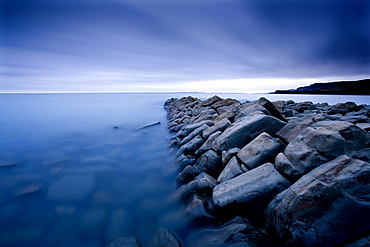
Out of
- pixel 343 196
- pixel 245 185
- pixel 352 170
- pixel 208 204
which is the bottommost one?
pixel 208 204

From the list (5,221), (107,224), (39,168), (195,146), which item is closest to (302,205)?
(107,224)

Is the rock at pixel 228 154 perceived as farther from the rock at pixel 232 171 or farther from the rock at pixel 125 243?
the rock at pixel 125 243

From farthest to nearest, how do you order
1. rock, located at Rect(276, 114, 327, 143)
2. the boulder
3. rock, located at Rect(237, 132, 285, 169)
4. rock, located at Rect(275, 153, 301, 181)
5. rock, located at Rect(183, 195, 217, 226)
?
rock, located at Rect(276, 114, 327, 143) → rock, located at Rect(237, 132, 285, 169) → rock, located at Rect(183, 195, 217, 226) → rock, located at Rect(275, 153, 301, 181) → the boulder

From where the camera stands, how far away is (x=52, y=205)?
3.49m

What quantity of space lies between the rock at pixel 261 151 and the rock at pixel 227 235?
1.04 m

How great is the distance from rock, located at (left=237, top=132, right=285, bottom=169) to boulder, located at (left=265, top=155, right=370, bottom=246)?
86cm

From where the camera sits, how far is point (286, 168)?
2.46m

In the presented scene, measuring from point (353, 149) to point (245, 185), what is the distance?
60.7 inches

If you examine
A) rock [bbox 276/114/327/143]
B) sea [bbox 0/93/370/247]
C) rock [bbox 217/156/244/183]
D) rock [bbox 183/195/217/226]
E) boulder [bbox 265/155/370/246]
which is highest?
rock [bbox 276/114/327/143]

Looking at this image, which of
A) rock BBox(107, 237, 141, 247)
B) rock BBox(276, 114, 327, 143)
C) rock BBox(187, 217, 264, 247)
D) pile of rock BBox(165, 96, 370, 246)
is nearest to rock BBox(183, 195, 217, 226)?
pile of rock BBox(165, 96, 370, 246)

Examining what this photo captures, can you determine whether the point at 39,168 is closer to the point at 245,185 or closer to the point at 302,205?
the point at 245,185

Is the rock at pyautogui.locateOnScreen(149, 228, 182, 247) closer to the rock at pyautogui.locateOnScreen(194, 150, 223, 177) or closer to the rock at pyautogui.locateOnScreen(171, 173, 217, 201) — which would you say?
the rock at pyautogui.locateOnScreen(171, 173, 217, 201)

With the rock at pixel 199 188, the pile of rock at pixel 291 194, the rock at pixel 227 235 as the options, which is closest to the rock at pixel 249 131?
the pile of rock at pixel 291 194

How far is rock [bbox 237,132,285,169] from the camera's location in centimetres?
299
